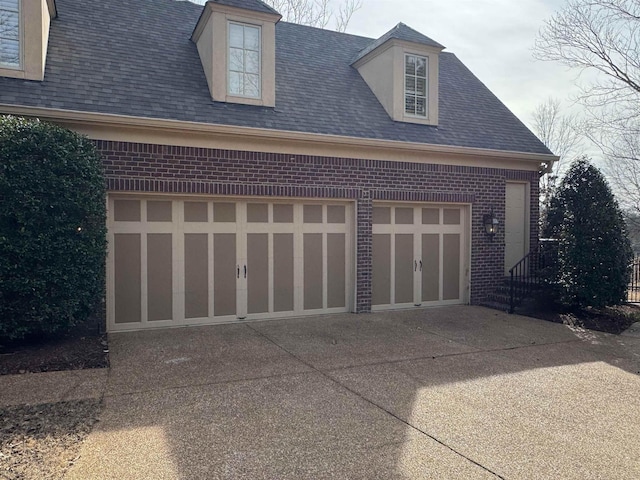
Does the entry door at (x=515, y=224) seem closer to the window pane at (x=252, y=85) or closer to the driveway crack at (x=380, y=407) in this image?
the window pane at (x=252, y=85)

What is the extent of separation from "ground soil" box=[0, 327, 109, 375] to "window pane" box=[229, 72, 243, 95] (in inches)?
183

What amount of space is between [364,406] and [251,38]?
6.98 m

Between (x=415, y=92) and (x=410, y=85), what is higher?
(x=410, y=85)

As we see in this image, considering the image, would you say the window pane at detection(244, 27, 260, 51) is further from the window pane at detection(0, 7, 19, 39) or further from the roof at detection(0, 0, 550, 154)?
the window pane at detection(0, 7, 19, 39)

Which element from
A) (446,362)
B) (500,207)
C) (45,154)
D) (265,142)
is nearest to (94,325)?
(45,154)

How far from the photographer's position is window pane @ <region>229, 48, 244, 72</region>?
8734 millimetres

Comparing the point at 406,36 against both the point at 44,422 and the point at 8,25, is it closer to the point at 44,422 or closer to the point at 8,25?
the point at 8,25

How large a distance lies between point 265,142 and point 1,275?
14.2 feet

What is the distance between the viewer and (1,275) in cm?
587

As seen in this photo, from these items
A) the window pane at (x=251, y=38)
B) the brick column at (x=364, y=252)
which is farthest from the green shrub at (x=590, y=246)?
the window pane at (x=251, y=38)

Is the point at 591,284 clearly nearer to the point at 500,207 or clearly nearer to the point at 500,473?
the point at 500,207

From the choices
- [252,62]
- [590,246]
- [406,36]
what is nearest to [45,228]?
[252,62]

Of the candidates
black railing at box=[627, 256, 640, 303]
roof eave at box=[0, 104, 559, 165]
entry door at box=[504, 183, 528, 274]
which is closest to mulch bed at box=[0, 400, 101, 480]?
roof eave at box=[0, 104, 559, 165]

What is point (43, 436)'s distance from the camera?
382 centimetres
